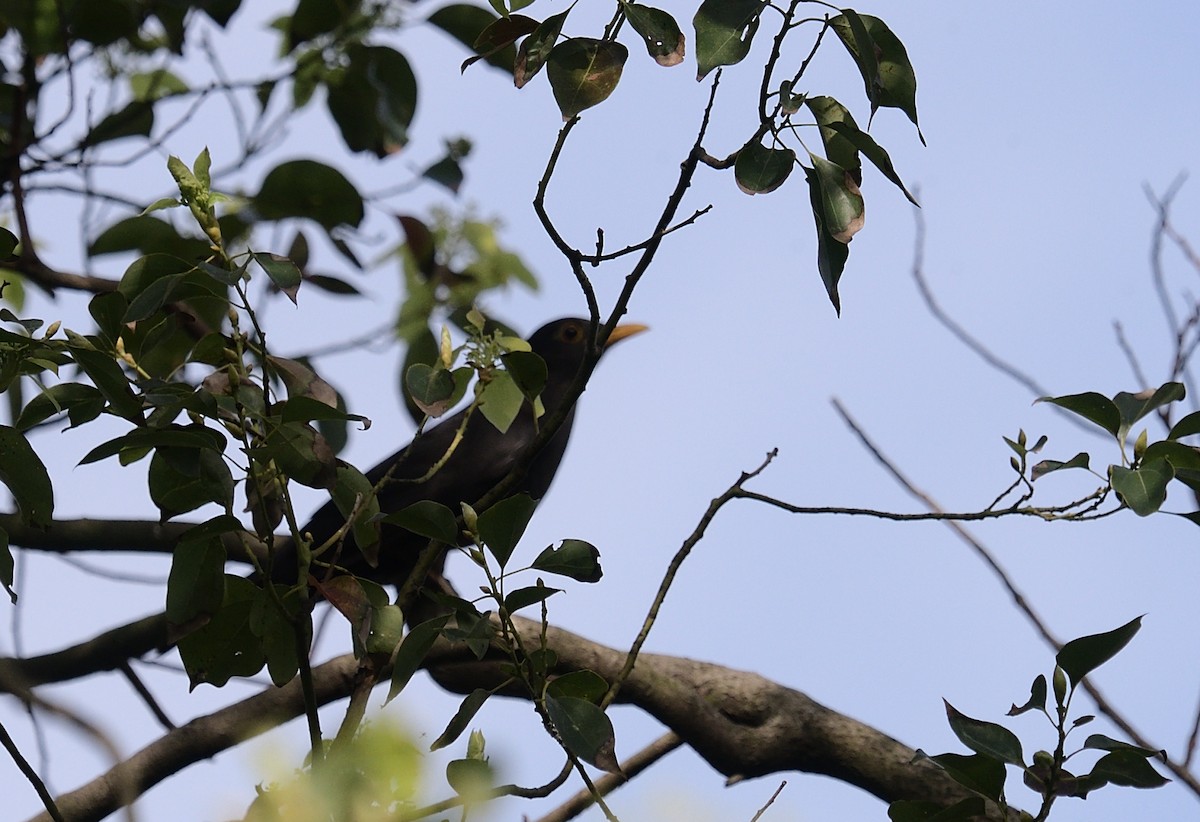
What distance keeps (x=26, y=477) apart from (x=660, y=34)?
40.4 inches

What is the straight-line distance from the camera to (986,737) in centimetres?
163

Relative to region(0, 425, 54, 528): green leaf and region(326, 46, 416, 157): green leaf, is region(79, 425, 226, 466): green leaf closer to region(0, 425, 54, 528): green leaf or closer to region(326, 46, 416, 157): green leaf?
region(0, 425, 54, 528): green leaf

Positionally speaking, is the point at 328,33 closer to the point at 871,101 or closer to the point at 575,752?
the point at 871,101

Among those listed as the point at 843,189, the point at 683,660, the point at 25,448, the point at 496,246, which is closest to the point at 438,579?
the point at 683,660

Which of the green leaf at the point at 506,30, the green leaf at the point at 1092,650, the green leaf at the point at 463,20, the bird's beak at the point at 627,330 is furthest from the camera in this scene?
the bird's beak at the point at 627,330

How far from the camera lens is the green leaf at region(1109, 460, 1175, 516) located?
1719 millimetres

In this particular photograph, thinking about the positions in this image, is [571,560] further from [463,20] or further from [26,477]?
[463,20]

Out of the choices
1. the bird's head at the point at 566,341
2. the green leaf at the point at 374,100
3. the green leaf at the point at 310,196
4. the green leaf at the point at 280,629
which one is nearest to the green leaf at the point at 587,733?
the green leaf at the point at 280,629

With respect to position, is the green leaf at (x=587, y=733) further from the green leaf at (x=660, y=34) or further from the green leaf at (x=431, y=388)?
the green leaf at (x=660, y=34)

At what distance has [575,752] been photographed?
150cm

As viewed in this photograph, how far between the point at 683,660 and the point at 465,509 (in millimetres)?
2075

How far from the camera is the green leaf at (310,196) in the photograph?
10.1ft

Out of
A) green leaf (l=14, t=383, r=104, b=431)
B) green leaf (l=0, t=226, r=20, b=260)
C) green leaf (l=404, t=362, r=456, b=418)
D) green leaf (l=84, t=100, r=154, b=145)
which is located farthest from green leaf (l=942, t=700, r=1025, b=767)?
green leaf (l=84, t=100, r=154, b=145)

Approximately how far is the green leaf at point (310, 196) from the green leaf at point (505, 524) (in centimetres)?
178
